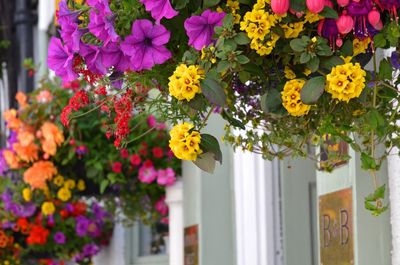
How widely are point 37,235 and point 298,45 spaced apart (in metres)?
4.68

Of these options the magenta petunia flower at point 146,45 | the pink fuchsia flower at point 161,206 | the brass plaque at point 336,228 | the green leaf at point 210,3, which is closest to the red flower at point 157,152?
the pink fuchsia flower at point 161,206

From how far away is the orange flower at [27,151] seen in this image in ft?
17.7

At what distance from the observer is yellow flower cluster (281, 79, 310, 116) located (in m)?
2.04

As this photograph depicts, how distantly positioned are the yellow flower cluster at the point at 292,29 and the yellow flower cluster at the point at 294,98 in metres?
0.09

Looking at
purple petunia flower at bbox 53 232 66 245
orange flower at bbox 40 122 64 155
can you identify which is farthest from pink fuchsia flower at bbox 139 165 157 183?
purple petunia flower at bbox 53 232 66 245

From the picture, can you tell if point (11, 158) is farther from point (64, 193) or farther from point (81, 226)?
point (81, 226)

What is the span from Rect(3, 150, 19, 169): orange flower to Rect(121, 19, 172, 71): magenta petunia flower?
3.42 meters

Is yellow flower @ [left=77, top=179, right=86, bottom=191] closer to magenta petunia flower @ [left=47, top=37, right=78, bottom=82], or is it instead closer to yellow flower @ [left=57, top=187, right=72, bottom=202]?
yellow flower @ [left=57, top=187, right=72, bottom=202]

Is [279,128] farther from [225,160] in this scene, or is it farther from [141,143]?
[141,143]

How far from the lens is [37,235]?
6469mm

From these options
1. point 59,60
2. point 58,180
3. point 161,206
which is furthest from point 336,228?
point 161,206

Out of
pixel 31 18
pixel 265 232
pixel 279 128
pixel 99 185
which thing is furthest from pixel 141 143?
pixel 31 18

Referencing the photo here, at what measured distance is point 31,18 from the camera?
9375 millimetres

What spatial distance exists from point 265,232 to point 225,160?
0.51 metres
